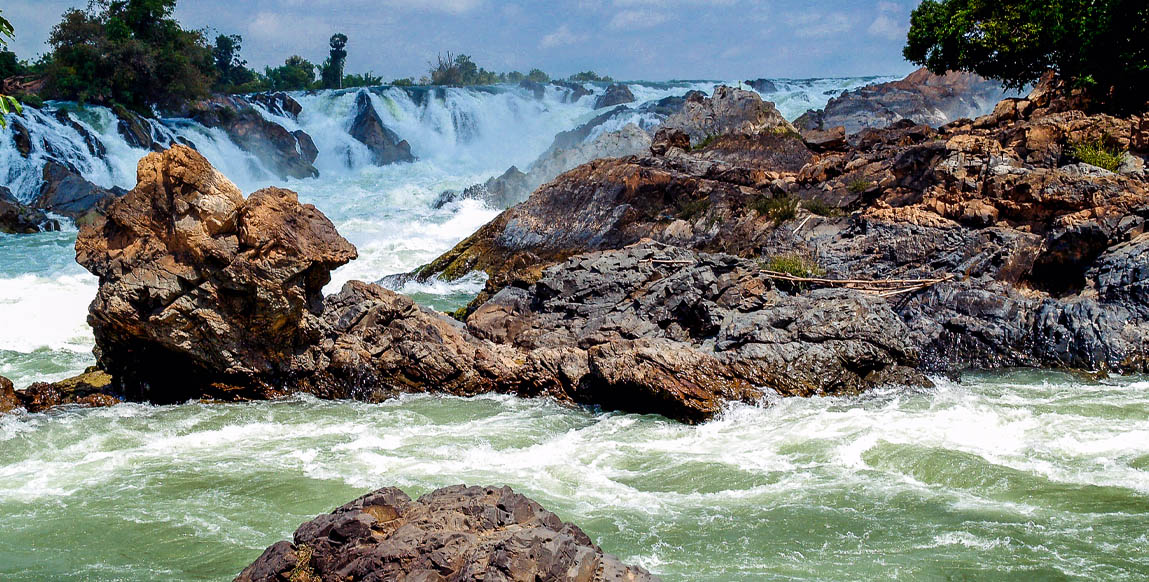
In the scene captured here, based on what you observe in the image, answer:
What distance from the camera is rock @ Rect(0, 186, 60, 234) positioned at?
81.1ft

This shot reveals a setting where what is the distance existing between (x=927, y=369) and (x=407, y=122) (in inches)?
1626

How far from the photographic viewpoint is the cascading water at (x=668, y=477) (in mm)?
5102

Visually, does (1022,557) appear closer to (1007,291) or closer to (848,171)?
(1007,291)

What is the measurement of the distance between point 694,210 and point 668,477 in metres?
10.0

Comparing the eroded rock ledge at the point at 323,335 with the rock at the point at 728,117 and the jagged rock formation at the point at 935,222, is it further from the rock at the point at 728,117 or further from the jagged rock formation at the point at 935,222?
the rock at the point at 728,117

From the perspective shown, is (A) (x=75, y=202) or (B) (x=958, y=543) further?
(A) (x=75, y=202)

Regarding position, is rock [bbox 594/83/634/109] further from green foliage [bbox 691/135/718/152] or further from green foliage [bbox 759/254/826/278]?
green foliage [bbox 759/254/826/278]

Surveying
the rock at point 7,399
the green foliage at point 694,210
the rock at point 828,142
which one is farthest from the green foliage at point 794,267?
the rock at point 7,399

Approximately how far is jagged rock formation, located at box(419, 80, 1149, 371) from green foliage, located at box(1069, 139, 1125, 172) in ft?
0.45

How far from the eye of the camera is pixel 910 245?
12195mm

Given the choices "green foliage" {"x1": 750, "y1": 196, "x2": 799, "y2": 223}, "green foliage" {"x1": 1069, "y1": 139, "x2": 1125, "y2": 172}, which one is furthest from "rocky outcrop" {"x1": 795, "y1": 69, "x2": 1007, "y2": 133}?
"green foliage" {"x1": 1069, "y1": 139, "x2": 1125, "y2": 172}

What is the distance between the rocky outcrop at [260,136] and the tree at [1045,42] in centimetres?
2752

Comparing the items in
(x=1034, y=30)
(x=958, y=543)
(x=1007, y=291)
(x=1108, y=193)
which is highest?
(x=1034, y=30)

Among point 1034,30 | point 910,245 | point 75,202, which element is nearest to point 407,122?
point 75,202
